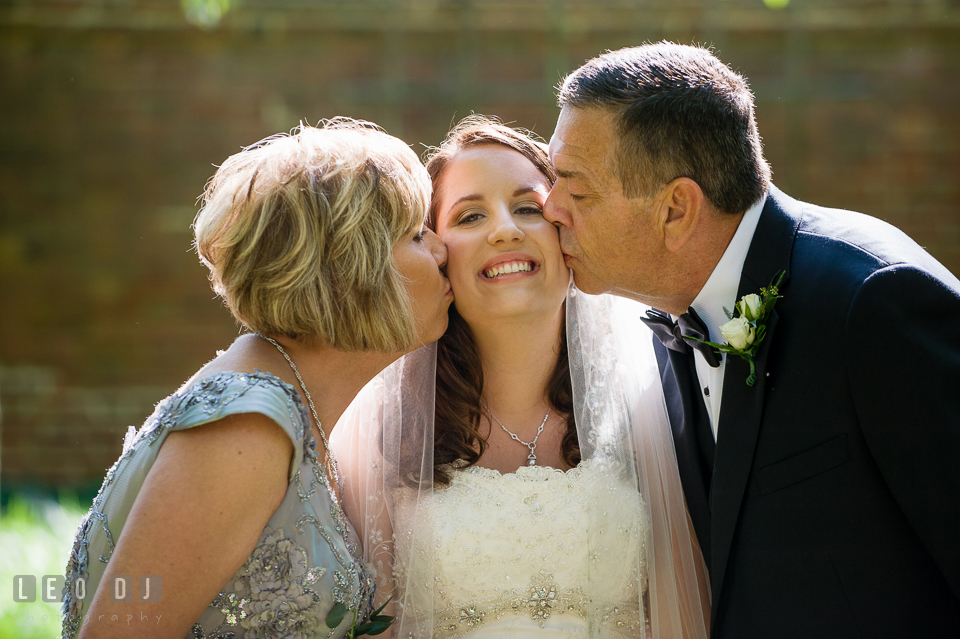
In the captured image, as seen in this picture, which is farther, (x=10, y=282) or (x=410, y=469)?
(x=10, y=282)

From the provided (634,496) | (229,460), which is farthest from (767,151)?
(229,460)

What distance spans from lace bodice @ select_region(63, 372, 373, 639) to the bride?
0.54 meters

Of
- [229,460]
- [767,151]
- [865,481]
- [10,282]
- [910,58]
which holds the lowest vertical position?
[865,481]

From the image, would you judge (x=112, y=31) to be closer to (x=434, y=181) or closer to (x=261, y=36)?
(x=261, y=36)

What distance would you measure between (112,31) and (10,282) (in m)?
2.30

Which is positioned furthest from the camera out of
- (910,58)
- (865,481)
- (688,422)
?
(910,58)

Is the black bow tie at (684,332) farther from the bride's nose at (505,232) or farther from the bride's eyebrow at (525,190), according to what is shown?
the bride's eyebrow at (525,190)

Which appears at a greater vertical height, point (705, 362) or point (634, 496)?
point (705, 362)

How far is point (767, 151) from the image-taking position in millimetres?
6883

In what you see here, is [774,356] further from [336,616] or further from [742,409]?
[336,616]

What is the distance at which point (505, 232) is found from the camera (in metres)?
3.06

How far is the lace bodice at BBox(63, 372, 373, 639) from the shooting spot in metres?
2.18

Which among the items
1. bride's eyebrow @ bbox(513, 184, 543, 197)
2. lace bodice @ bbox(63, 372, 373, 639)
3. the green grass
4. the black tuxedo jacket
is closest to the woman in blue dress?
lace bodice @ bbox(63, 372, 373, 639)

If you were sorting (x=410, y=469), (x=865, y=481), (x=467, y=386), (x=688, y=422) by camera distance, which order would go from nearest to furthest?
(x=865, y=481) → (x=688, y=422) → (x=410, y=469) → (x=467, y=386)
